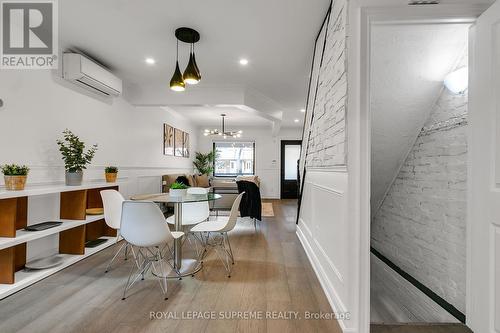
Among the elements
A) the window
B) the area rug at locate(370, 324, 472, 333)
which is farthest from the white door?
the window

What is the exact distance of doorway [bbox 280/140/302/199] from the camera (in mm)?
9484

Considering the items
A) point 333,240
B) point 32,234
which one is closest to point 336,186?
point 333,240

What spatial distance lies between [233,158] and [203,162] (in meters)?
1.26

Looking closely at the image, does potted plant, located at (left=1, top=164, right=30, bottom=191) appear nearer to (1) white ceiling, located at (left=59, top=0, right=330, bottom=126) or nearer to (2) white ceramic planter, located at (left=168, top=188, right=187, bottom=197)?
(2) white ceramic planter, located at (left=168, top=188, right=187, bottom=197)

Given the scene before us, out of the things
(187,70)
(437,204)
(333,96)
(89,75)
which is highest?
(89,75)

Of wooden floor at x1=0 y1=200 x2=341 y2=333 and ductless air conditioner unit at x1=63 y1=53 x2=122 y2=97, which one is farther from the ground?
ductless air conditioner unit at x1=63 y1=53 x2=122 y2=97

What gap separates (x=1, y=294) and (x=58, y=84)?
7.75 ft

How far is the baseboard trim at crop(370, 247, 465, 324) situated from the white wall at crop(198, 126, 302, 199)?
20.9 ft

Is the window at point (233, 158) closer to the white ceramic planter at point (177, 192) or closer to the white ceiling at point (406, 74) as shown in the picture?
the white ceramic planter at point (177, 192)

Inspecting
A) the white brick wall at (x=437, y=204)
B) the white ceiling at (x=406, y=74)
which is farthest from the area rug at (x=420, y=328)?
the white ceiling at (x=406, y=74)

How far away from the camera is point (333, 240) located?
2223 mm

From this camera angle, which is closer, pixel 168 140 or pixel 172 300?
pixel 172 300

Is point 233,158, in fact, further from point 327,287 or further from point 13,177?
point 327,287

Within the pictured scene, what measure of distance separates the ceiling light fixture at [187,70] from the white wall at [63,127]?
1.53 meters
